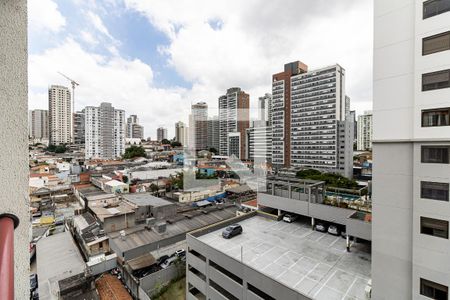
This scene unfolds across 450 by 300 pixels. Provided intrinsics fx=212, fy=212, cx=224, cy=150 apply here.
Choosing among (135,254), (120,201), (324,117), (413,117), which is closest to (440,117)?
(413,117)

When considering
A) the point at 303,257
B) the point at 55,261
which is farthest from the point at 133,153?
the point at 303,257

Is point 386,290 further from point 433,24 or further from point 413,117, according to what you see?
point 433,24

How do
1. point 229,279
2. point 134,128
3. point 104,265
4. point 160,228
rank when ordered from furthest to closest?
point 134,128 → point 160,228 → point 104,265 → point 229,279

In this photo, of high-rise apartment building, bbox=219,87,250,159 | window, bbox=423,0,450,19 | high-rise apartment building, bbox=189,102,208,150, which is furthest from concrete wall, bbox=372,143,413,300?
high-rise apartment building, bbox=219,87,250,159

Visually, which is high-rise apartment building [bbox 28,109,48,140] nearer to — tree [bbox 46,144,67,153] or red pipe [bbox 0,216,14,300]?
tree [bbox 46,144,67,153]

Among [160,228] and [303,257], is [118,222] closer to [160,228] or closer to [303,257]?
[160,228]

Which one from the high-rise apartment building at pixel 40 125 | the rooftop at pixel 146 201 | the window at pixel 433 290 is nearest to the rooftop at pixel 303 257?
the window at pixel 433 290

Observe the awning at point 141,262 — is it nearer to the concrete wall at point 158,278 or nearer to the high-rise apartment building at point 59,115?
the concrete wall at point 158,278
